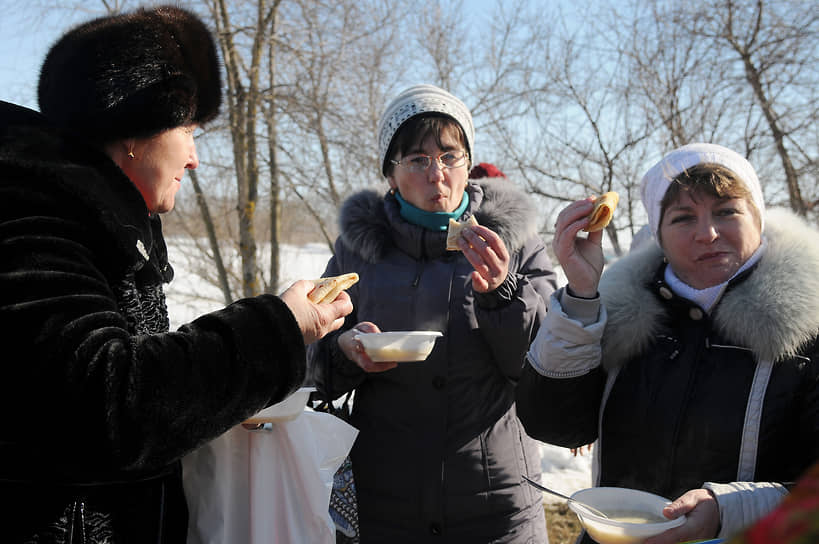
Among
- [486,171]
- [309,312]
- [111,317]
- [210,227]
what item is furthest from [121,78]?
[210,227]

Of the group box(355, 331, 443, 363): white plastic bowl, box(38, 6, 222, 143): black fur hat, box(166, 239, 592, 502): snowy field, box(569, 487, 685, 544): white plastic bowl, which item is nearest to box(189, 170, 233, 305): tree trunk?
box(166, 239, 592, 502): snowy field

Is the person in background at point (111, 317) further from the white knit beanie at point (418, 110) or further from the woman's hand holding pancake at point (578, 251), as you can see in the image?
the white knit beanie at point (418, 110)

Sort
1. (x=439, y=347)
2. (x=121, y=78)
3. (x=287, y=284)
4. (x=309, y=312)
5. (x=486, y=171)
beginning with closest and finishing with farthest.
A: (x=121, y=78) → (x=309, y=312) → (x=439, y=347) → (x=486, y=171) → (x=287, y=284)

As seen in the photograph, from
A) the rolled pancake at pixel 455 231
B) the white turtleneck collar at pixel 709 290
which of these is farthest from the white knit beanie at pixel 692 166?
the rolled pancake at pixel 455 231

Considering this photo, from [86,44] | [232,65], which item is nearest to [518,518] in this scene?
[86,44]

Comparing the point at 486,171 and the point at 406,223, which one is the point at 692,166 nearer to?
the point at 406,223

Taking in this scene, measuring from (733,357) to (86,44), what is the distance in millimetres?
1957

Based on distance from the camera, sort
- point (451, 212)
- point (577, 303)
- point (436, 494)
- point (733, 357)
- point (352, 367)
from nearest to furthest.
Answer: point (733, 357)
point (577, 303)
point (436, 494)
point (352, 367)
point (451, 212)

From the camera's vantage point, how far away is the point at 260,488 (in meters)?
1.83

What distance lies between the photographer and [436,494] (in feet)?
7.76

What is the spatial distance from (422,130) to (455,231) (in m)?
0.51

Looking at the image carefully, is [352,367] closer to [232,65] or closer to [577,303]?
[577,303]

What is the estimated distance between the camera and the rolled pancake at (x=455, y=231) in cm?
249

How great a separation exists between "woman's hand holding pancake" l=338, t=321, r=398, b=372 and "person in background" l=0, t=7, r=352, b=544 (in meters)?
0.71
